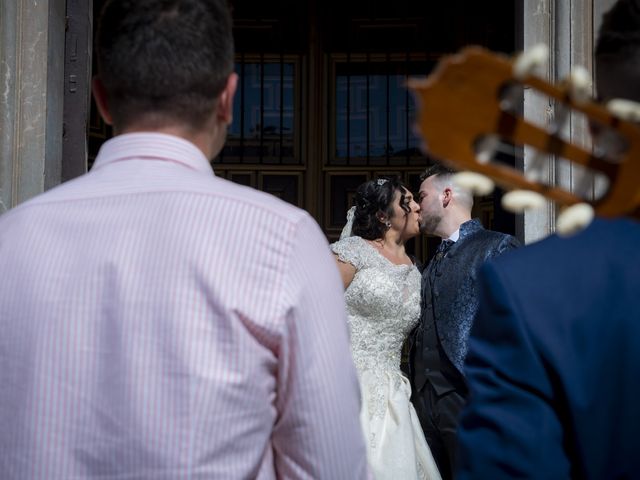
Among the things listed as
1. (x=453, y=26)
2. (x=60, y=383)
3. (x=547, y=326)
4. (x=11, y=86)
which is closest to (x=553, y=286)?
(x=547, y=326)

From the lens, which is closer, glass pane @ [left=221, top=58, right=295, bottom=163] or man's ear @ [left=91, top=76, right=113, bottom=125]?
man's ear @ [left=91, top=76, right=113, bottom=125]

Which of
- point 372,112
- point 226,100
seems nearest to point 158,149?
point 226,100

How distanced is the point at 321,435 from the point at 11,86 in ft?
9.53

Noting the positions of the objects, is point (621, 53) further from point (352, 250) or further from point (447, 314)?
point (352, 250)

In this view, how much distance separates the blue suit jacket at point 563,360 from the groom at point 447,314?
9.54 ft

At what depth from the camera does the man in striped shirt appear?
4.04 ft

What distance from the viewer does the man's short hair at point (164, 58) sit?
1335 mm

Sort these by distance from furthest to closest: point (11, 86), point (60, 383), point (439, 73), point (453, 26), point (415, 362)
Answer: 1. point (453, 26)
2. point (415, 362)
3. point (11, 86)
4. point (60, 383)
5. point (439, 73)

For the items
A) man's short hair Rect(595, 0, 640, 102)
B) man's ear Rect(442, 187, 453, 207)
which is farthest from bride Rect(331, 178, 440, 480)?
man's short hair Rect(595, 0, 640, 102)

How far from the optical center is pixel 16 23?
3734 mm

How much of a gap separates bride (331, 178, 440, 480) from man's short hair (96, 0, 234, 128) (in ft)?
10.5

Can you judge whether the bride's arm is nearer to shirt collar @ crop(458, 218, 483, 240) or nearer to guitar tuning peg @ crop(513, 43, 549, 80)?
shirt collar @ crop(458, 218, 483, 240)

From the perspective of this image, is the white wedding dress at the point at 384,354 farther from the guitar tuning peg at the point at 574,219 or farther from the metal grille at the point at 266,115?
the guitar tuning peg at the point at 574,219

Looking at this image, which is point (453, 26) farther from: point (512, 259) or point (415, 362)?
point (512, 259)
